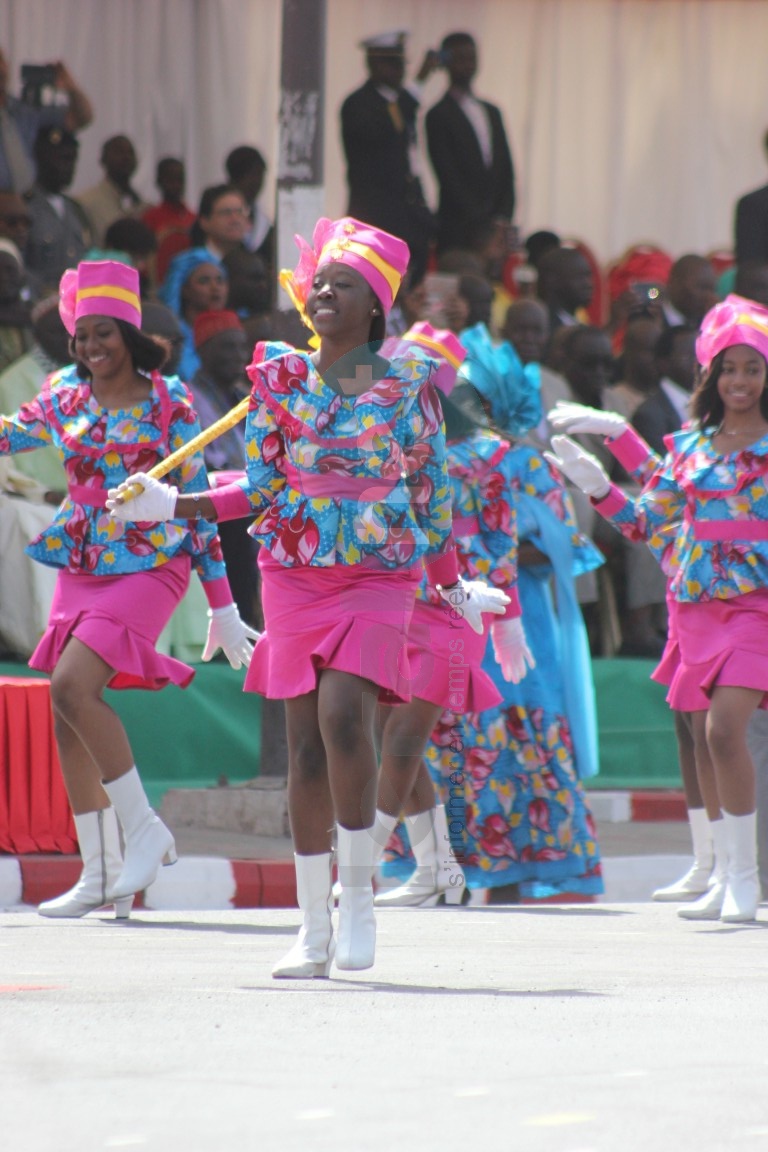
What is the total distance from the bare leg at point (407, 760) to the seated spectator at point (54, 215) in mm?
4076

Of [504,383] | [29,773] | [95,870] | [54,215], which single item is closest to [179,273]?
[54,215]

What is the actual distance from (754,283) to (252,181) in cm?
293

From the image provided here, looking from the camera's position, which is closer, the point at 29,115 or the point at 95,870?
the point at 95,870

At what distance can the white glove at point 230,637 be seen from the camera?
23.5ft

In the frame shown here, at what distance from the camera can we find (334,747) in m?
5.45

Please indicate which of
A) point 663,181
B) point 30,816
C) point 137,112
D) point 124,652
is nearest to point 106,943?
point 124,652

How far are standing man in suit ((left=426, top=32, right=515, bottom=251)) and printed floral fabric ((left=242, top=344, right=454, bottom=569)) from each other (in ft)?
27.1

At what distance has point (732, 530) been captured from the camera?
7578mm

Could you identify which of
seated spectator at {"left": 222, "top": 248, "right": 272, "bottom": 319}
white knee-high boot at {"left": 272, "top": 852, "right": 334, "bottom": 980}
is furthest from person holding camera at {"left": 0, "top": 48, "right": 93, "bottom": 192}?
white knee-high boot at {"left": 272, "top": 852, "right": 334, "bottom": 980}

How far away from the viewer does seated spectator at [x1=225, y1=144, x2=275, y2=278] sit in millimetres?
13211

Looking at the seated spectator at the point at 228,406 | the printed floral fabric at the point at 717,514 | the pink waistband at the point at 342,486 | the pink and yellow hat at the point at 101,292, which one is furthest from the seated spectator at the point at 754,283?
the pink waistband at the point at 342,486

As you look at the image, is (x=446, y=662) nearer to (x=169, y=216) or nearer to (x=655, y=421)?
(x=655, y=421)

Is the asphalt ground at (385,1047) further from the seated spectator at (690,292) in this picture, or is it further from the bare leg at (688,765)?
the seated spectator at (690,292)

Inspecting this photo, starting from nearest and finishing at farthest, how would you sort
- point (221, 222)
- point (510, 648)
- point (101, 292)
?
point (101, 292)
point (510, 648)
point (221, 222)
